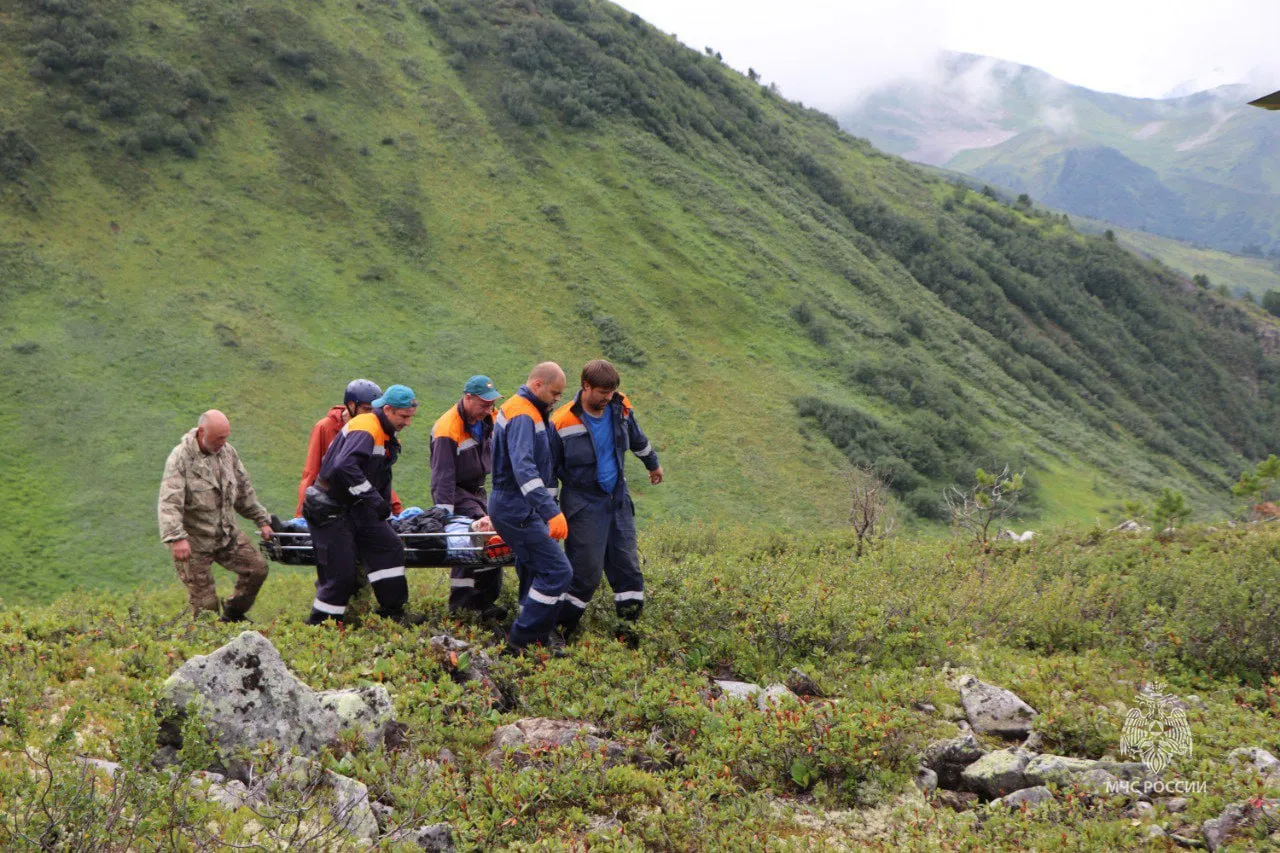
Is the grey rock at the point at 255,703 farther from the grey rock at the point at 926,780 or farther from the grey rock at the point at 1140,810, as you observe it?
the grey rock at the point at 1140,810

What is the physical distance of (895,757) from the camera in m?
5.71

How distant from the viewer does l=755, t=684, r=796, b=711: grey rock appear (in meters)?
6.09

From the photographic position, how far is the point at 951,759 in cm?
583

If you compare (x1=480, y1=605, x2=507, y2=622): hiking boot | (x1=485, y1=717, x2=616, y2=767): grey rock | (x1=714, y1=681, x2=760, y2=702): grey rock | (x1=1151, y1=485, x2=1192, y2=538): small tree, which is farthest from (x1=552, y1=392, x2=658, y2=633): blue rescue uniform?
(x1=1151, y1=485, x2=1192, y2=538): small tree

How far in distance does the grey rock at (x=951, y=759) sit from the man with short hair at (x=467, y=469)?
3.89 meters

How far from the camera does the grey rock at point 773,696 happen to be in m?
6.09

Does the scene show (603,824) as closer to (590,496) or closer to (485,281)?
(590,496)

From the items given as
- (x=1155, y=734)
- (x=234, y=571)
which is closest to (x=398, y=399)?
(x=234, y=571)

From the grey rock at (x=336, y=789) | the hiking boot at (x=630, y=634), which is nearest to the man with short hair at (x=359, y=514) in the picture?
the hiking boot at (x=630, y=634)

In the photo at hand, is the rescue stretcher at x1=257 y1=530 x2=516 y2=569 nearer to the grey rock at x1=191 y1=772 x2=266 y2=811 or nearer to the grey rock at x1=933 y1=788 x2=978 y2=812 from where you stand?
the grey rock at x1=191 y1=772 x2=266 y2=811

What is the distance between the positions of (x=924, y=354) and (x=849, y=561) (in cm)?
3797

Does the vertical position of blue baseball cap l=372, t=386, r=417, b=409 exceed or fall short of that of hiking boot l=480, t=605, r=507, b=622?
it exceeds it

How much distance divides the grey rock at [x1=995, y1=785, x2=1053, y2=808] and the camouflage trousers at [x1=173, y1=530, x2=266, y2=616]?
20.5 ft

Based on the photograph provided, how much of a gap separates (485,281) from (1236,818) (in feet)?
117
